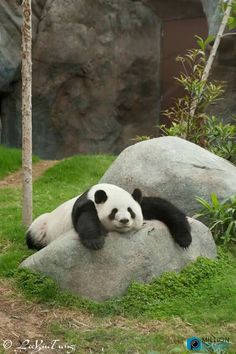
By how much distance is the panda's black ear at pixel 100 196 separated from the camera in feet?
16.1

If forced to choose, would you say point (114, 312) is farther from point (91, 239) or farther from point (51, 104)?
point (51, 104)

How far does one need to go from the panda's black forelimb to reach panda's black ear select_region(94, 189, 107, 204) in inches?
18.8

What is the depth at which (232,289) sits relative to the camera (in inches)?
191

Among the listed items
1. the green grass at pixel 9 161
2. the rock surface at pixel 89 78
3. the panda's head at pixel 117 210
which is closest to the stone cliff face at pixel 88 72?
the rock surface at pixel 89 78

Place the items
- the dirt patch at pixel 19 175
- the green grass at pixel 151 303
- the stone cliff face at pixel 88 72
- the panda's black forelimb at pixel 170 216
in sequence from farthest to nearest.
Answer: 1. the stone cliff face at pixel 88 72
2. the dirt patch at pixel 19 175
3. the panda's black forelimb at pixel 170 216
4. the green grass at pixel 151 303

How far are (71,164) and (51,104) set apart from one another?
9.01 feet

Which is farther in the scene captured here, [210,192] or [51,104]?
[51,104]

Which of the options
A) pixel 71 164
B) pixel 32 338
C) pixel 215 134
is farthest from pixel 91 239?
pixel 71 164

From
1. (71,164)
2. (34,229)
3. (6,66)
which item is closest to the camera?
(34,229)

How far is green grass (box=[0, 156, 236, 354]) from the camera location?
4.08m

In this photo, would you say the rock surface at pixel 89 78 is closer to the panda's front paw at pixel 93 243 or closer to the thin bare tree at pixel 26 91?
the thin bare tree at pixel 26 91

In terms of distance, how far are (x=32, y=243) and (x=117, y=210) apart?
42.8 inches

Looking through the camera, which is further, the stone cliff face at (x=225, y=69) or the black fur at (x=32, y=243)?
the stone cliff face at (x=225, y=69)

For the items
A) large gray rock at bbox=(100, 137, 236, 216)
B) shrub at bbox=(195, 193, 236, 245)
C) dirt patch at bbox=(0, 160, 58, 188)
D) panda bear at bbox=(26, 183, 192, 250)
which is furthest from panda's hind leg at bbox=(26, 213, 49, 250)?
dirt patch at bbox=(0, 160, 58, 188)
